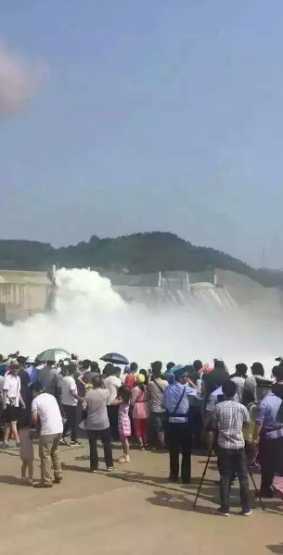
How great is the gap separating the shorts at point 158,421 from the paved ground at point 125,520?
2.04 meters

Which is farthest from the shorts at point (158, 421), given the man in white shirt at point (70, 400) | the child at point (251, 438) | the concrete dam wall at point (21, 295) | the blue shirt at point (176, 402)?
the concrete dam wall at point (21, 295)

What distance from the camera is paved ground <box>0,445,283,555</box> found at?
311 inches

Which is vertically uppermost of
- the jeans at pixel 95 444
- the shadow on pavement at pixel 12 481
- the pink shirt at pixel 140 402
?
the pink shirt at pixel 140 402

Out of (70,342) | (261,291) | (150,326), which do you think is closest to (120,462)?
(70,342)

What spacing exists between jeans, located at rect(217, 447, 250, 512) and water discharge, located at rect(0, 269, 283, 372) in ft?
120

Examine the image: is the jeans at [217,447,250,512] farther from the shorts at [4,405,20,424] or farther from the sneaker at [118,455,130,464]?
the shorts at [4,405,20,424]

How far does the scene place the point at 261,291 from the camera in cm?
8338

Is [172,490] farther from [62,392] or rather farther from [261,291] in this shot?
[261,291]

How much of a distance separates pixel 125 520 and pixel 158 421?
16.1 feet

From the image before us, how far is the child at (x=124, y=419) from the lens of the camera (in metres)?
12.8

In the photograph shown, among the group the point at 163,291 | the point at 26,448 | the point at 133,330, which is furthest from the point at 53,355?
the point at 163,291

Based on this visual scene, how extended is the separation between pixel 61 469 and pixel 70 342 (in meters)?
43.2

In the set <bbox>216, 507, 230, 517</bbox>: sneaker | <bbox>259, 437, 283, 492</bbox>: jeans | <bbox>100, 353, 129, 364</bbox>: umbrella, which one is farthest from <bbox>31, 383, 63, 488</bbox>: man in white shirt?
<bbox>100, 353, 129, 364</bbox>: umbrella

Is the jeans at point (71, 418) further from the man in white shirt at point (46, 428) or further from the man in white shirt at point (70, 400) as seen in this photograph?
the man in white shirt at point (46, 428)
